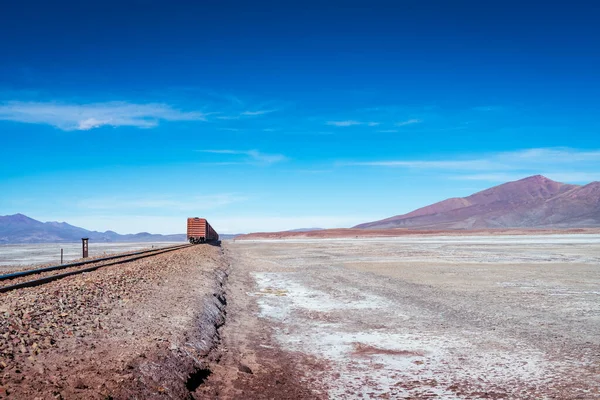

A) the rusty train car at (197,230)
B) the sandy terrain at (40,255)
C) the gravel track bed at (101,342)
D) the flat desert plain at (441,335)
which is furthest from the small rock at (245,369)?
the rusty train car at (197,230)

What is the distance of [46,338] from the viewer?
6.81 m

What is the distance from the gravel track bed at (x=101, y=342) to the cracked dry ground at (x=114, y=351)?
1cm

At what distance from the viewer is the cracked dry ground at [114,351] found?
5418 millimetres

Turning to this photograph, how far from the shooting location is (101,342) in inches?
281


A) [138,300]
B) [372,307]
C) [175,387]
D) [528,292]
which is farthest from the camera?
[528,292]

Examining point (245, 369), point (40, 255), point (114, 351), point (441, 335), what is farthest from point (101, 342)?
point (40, 255)

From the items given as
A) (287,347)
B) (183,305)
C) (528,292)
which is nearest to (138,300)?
(183,305)

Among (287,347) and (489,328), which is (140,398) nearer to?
(287,347)

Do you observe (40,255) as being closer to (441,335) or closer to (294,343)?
(294,343)

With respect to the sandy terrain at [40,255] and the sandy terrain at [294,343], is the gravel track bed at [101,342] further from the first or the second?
the sandy terrain at [40,255]

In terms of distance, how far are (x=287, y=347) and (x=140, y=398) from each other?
405 cm

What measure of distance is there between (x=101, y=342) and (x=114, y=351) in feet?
1.75

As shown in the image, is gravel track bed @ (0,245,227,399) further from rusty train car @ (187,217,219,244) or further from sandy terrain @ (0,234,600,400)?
rusty train car @ (187,217,219,244)

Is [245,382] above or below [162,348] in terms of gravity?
below
